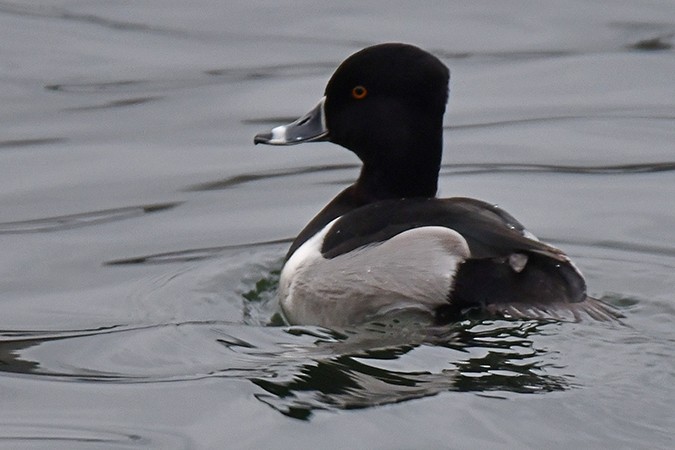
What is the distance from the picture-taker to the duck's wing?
5543 mm

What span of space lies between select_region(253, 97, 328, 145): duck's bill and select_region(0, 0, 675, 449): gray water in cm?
66

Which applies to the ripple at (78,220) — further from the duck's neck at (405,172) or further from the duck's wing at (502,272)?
the duck's wing at (502,272)

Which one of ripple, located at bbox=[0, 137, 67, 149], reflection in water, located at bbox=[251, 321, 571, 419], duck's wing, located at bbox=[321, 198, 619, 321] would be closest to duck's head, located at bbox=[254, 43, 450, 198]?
duck's wing, located at bbox=[321, 198, 619, 321]

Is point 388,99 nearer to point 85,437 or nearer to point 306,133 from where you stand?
point 306,133

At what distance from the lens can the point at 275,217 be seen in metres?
7.86

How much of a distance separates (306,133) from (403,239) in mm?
1009

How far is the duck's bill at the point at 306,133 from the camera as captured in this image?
259 inches

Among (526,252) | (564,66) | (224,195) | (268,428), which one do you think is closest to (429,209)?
(526,252)

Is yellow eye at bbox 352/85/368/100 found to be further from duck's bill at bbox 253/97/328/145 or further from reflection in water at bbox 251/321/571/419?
reflection in water at bbox 251/321/571/419

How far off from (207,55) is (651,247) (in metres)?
4.42

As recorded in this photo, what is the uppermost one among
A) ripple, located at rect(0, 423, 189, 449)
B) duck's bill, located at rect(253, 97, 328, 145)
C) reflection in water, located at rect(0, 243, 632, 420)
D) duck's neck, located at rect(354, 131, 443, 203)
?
duck's bill, located at rect(253, 97, 328, 145)

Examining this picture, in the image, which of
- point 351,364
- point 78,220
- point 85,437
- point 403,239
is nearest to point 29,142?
point 78,220

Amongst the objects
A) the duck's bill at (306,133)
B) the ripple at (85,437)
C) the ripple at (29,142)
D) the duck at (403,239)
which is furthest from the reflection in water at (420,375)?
the ripple at (29,142)

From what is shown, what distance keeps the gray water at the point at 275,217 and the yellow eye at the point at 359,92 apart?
98 cm
